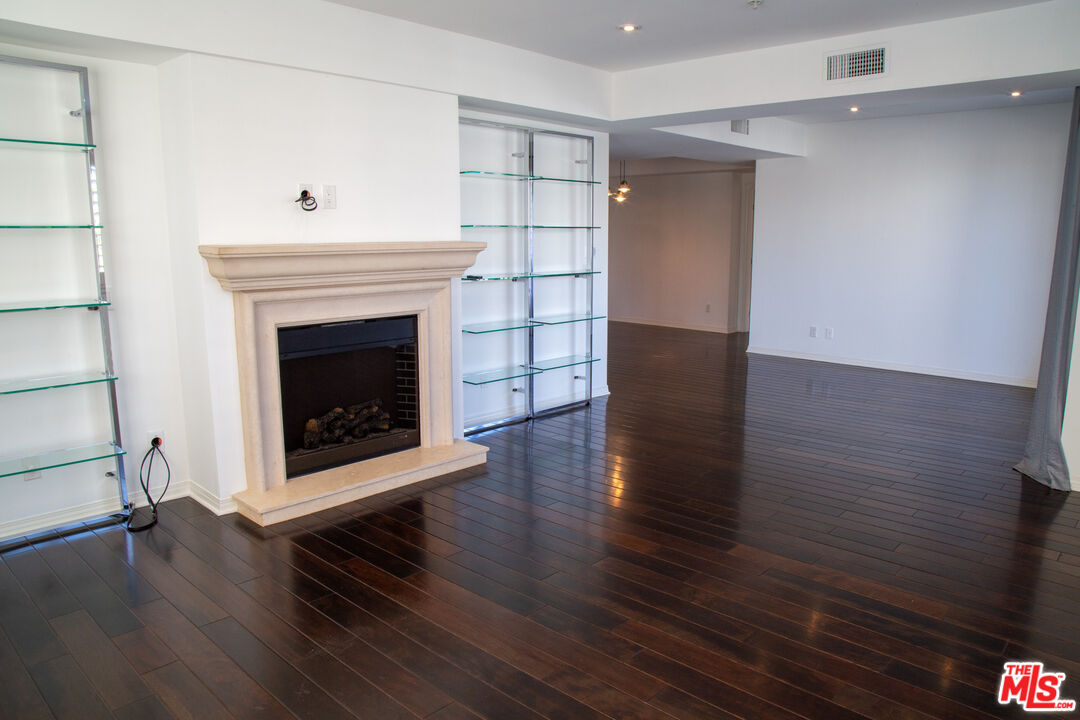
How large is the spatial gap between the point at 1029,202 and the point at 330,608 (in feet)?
23.1

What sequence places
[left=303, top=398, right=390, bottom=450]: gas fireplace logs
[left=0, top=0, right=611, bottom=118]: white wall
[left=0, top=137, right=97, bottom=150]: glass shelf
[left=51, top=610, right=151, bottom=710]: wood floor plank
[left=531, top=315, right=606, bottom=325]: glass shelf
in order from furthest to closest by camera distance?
[left=531, top=315, right=606, bottom=325]: glass shelf → [left=303, top=398, right=390, bottom=450]: gas fireplace logs → [left=0, top=137, right=97, bottom=150]: glass shelf → [left=0, top=0, right=611, bottom=118]: white wall → [left=51, top=610, right=151, bottom=710]: wood floor plank

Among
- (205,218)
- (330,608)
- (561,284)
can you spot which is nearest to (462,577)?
(330,608)

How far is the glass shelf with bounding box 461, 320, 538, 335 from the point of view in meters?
5.24

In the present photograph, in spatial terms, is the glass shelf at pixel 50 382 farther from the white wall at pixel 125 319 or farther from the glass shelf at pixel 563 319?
the glass shelf at pixel 563 319

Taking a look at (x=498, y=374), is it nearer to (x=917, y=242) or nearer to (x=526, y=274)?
(x=526, y=274)

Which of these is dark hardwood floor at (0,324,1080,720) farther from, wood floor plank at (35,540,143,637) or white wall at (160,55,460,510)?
white wall at (160,55,460,510)

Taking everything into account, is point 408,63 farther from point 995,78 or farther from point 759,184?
point 759,184

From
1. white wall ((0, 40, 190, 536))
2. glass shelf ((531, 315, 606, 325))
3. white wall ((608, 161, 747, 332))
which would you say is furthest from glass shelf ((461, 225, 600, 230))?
white wall ((608, 161, 747, 332))

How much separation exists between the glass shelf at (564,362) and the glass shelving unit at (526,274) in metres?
0.01

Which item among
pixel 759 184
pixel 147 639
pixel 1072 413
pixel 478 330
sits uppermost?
pixel 759 184

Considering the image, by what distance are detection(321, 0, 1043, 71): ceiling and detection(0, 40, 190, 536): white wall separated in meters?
1.22

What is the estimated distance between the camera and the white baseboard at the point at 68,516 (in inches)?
137

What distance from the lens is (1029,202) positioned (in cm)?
682
